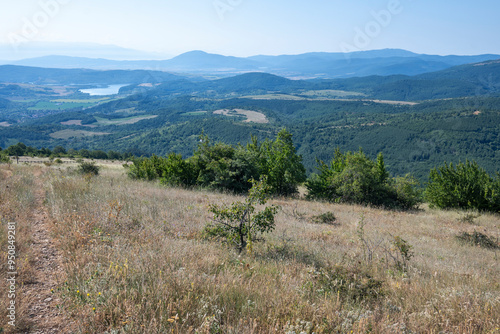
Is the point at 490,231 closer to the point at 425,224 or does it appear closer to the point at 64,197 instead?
the point at 425,224

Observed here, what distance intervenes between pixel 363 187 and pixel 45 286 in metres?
20.0

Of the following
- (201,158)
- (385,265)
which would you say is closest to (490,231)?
(385,265)

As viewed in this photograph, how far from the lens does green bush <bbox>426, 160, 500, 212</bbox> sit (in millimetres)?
18703

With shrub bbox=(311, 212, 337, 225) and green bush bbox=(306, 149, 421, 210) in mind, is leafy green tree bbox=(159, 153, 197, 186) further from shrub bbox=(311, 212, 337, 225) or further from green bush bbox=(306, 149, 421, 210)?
shrub bbox=(311, 212, 337, 225)

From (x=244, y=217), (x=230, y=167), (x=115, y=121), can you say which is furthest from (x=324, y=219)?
(x=115, y=121)

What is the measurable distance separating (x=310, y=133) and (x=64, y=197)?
146668mm

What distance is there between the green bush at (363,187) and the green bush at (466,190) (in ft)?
5.84

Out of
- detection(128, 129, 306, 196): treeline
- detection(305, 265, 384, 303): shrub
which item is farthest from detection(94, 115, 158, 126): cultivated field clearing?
detection(305, 265, 384, 303): shrub

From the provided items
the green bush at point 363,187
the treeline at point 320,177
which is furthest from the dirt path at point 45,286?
the green bush at point 363,187

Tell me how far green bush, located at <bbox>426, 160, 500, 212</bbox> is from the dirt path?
2256cm

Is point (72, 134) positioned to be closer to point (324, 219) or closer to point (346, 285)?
point (324, 219)

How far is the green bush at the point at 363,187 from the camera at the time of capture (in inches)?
789

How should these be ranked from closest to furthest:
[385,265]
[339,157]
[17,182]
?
[385,265]
[17,182]
[339,157]

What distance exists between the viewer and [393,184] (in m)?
21.8
